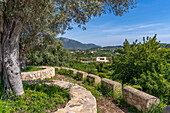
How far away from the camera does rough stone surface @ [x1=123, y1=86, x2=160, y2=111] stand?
11.5ft

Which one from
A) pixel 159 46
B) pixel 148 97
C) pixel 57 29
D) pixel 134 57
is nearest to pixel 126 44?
pixel 134 57

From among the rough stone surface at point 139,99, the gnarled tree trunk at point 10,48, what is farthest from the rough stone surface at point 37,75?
the rough stone surface at point 139,99

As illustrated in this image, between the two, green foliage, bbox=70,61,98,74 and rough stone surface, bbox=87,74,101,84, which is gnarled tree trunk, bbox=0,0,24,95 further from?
green foliage, bbox=70,61,98,74

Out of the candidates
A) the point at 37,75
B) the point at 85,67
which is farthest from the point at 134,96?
the point at 85,67

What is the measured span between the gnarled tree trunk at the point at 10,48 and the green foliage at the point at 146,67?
4904mm

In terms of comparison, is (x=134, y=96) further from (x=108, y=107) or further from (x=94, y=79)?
(x=94, y=79)

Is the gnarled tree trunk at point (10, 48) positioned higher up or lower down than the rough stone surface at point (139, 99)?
higher up

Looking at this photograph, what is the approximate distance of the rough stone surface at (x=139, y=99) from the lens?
3492 millimetres

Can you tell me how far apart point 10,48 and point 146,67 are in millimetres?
5807

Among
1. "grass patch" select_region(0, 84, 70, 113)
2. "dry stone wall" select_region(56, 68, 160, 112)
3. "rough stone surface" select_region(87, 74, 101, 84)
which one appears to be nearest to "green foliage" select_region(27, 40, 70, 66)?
"rough stone surface" select_region(87, 74, 101, 84)

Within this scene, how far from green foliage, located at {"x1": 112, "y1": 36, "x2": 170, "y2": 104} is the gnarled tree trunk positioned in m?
4.90

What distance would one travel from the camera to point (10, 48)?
3.37 metres

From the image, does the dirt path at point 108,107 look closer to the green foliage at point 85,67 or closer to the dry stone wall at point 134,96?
the dry stone wall at point 134,96

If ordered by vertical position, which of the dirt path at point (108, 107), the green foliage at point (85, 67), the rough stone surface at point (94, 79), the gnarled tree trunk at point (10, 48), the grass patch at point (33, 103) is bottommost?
the green foliage at point (85, 67)
